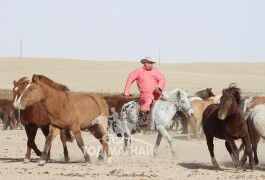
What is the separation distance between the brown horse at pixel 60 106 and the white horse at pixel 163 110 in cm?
270

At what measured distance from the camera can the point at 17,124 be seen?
33188 mm

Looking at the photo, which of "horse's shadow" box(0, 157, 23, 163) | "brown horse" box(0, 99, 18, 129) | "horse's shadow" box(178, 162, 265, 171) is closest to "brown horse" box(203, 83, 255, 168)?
"horse's shadow" box(178, 162, 265, 171)

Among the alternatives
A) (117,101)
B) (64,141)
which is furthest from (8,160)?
(117,101)

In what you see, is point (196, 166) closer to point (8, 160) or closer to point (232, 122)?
point (232, 122)

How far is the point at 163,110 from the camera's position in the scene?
17.8m

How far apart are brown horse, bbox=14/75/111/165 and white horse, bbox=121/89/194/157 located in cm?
270

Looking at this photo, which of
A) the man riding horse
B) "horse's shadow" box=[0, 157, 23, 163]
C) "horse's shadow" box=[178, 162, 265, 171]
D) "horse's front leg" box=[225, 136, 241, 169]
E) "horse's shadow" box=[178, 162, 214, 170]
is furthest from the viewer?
the man riding horse

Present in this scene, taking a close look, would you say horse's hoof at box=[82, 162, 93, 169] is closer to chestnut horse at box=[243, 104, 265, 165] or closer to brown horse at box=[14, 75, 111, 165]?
brown horse at box=[14, 75, 111, 165]

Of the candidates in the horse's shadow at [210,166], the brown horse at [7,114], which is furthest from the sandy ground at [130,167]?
the brown horse at [7,114]

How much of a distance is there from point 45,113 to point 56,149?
499 cm

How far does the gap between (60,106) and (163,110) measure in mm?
4091

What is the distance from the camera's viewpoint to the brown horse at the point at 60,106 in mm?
14227

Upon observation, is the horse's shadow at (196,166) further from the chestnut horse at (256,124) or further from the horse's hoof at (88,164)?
the horse's hoof at (88,164)

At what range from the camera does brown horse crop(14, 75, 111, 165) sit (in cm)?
1423
